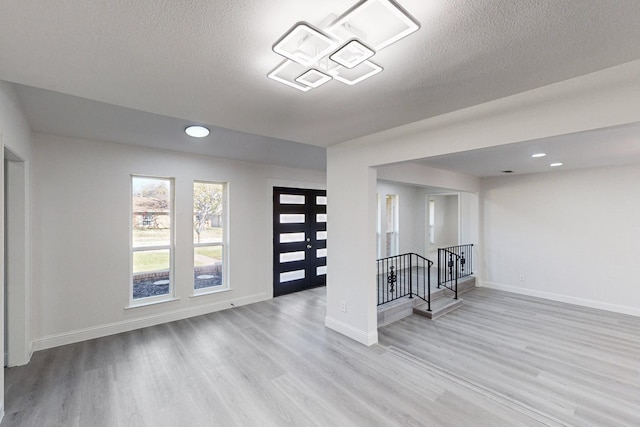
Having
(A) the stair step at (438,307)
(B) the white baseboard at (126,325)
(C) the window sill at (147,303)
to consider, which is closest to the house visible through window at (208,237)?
(B) the white baseboard at (126,325)

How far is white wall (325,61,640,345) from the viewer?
1819 millimetres

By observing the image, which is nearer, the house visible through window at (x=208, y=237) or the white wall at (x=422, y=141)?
the white wall at (x=422, y=141)

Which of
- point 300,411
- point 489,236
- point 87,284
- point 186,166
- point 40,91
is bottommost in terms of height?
point 300,411

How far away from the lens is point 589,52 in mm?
1594

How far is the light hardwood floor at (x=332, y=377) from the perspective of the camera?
2.21 metres

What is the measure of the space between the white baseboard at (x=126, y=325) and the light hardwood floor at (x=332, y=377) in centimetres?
16

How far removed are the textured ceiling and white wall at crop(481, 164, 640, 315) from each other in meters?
4.55

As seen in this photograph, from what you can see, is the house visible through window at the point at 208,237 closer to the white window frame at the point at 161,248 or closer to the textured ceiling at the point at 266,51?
the white window frame at the point at 161,248

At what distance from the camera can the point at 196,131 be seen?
3443 millimetres

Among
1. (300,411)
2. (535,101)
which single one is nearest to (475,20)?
(535,101)

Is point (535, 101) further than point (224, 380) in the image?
No

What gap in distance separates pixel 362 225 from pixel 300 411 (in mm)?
2019

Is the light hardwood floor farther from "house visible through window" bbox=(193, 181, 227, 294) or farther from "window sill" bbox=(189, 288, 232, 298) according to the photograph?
"house visible through window" bbox=(193, 181, 227, 294)

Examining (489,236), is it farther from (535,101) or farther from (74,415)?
(74,415)
